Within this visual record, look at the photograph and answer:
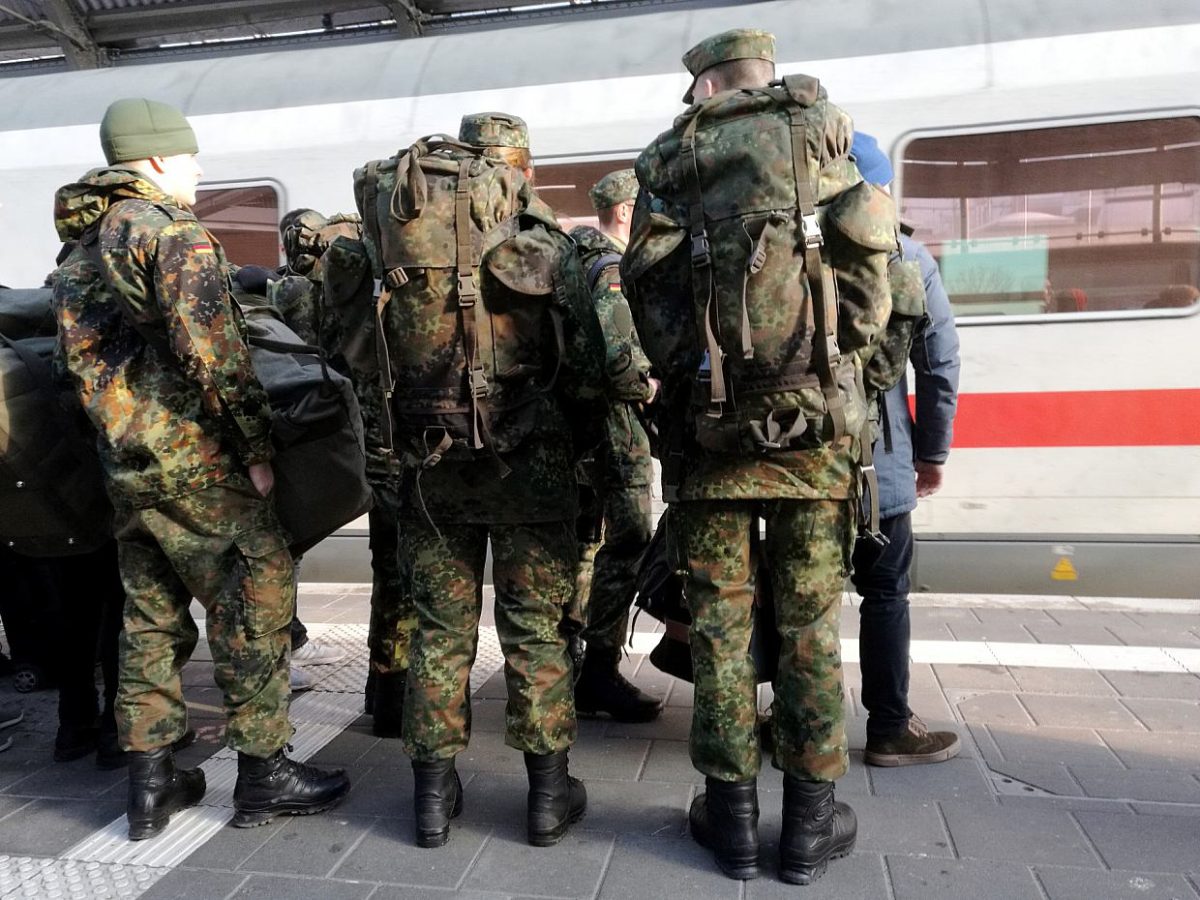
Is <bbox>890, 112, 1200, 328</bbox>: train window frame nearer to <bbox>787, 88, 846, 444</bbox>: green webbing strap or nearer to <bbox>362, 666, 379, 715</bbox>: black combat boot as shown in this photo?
<bbox>787, 88, 846, 444</bbox>: green webbing strap

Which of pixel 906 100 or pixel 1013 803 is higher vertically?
pixel 906 100

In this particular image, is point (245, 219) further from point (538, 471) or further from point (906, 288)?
point (906, 288)

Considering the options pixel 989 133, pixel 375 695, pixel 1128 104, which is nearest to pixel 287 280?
pixel 375 695

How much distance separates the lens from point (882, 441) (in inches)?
125

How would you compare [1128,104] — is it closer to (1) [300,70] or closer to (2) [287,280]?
(2) [287,280]

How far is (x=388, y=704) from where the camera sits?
3.71m

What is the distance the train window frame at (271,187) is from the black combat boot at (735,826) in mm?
3960

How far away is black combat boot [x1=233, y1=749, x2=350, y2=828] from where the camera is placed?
9.89 feet

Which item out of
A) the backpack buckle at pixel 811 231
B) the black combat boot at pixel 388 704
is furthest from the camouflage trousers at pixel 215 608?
the backpack buckle at pixel 811 231

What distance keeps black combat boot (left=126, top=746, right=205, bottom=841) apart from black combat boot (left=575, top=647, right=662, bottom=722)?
1448 millimetres

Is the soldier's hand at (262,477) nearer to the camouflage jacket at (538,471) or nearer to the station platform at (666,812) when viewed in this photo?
the camouflage jacket at (538,471)

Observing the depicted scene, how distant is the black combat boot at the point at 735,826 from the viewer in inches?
103

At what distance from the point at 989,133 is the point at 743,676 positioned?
3.24m

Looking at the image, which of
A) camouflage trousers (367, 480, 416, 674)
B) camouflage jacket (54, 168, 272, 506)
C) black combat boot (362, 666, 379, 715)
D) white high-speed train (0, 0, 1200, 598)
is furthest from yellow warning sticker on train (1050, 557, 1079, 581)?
camouflage jacket (54, 168, 272, 506)
